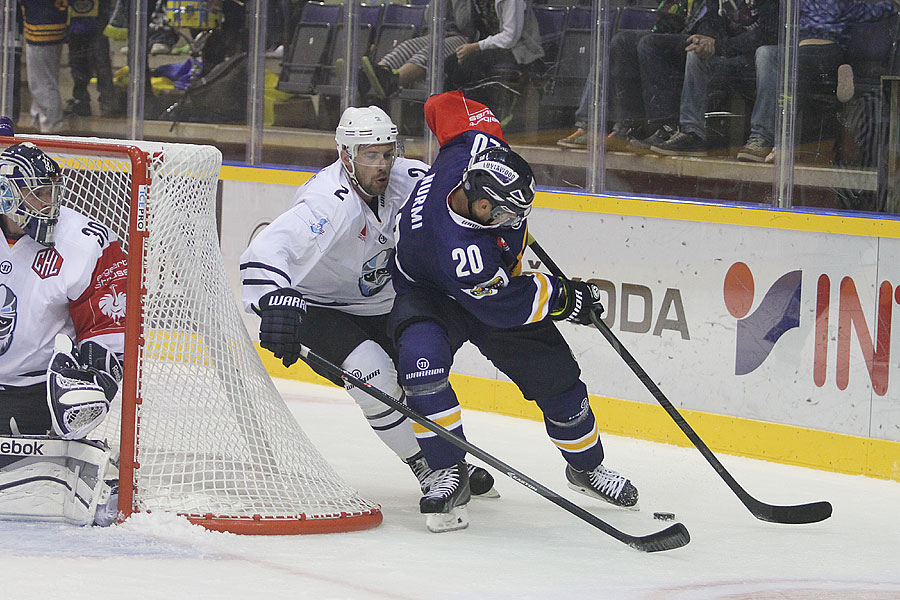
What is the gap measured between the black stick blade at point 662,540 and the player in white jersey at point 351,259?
62 cm

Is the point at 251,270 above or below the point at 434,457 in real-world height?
above

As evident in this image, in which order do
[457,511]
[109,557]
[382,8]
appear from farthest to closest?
[382,8] < [457,511] < [109,557]

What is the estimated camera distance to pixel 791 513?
11.4ft

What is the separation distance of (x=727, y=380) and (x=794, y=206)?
0.59m

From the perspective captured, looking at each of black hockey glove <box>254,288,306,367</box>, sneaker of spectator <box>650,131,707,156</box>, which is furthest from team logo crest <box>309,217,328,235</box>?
sneaker of spectator <box>650,131,707,156</box>

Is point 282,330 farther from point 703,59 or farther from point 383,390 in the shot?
point 703,59

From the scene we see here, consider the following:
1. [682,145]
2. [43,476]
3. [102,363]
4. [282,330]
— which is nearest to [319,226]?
[282,330]

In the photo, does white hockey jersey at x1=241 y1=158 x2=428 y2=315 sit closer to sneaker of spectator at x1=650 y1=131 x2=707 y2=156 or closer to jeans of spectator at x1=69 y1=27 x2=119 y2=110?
sneaker of spectator at x1=650 y1=131 x2=707 y2=156

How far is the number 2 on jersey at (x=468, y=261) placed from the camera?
317cm

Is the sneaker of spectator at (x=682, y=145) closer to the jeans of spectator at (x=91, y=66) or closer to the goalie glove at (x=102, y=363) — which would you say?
the goalie glove at (x=102, y=363)

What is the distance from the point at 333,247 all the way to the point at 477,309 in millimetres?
442

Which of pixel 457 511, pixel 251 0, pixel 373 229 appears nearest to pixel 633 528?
pixel 457 511

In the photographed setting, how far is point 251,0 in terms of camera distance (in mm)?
5996

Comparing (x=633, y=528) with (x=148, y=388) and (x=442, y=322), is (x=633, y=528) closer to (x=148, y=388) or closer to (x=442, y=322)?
(x=442, y=322)
